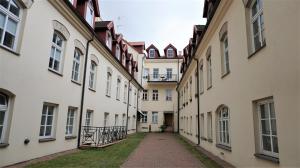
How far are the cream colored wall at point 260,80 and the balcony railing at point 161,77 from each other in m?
21.7

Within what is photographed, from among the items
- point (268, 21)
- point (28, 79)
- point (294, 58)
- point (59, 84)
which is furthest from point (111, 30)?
point (294, 58)

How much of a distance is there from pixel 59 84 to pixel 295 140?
8.39 m

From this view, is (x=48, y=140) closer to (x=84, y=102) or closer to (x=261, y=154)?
(x=84, y=102)

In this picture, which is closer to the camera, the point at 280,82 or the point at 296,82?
the point at 296,82

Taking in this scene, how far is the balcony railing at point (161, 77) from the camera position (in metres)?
31.9

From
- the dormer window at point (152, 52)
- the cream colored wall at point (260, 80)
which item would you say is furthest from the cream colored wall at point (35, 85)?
the dormer window at point (152, 52)

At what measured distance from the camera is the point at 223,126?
31.0 ft

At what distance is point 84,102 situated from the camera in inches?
466

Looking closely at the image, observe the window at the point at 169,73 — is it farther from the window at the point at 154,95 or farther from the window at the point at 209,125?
the window at the point at 209,125

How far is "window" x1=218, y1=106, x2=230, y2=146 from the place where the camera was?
29.6 ft

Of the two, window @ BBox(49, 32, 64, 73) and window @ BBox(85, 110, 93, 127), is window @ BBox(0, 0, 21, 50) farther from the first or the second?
window @ BBox(85, 110, 93, 127)

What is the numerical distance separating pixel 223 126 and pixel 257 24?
15.5 feet

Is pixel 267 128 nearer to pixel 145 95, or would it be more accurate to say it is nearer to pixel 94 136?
pixel 94 136

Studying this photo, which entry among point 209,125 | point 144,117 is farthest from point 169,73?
point 209,125
